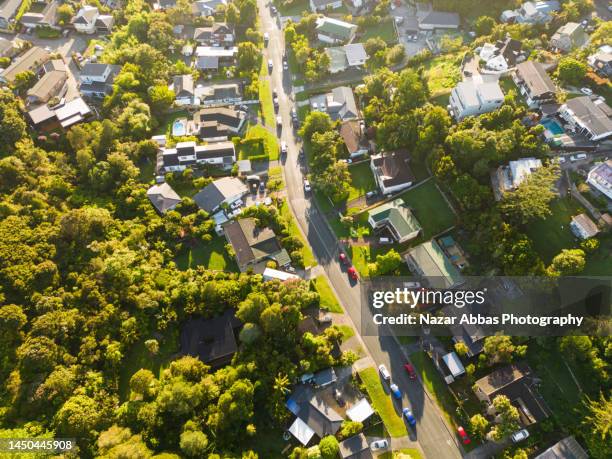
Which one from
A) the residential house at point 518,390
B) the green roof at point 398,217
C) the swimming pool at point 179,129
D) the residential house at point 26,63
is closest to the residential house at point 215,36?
the swimming pool at point 179,129

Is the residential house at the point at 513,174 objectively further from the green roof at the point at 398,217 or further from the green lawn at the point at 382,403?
the green lawn at the point at 382,403

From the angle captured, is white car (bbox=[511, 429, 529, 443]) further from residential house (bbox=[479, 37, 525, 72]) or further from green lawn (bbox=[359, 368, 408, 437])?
residential house (bbox=[479, 37, 525, 72])

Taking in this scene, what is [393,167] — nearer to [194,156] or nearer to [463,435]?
[194,156]

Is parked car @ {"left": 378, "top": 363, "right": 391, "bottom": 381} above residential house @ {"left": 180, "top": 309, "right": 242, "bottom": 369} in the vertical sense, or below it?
below

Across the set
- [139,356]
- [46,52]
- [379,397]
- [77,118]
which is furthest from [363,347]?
[46,52]

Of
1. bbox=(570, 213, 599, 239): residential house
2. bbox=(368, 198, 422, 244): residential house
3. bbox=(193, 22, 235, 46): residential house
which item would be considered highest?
bbox=(193, 22, 235, 46): residential house

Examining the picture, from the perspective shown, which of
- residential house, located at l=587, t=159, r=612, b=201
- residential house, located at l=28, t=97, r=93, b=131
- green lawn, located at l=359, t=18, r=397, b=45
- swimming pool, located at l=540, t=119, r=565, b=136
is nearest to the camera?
residential house, located at l=587, t=159, r=612, b=201

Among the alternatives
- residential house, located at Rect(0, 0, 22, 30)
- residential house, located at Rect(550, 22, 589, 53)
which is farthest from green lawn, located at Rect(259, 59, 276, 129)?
residential house, located at Rect(0, 0, 22, 30)
